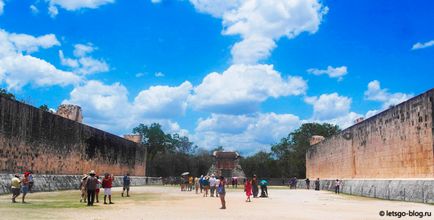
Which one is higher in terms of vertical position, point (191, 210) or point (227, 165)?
point (227, 165)

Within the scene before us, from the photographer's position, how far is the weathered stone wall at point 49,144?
1856 centimetres

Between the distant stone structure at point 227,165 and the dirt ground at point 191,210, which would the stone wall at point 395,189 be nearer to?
the dirt ground at point 191,210

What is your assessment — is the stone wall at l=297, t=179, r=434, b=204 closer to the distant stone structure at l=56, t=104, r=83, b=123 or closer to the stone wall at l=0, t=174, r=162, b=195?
the stone wall at l=0, t=174, r=162, b=195

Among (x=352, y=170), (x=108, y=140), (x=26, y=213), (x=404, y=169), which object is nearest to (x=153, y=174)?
(x=108, y=140)

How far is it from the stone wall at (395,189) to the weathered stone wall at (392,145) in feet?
1.76

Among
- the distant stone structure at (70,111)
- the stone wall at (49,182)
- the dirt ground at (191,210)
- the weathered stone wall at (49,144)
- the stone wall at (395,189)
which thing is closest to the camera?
the dirt ground at (191,210)

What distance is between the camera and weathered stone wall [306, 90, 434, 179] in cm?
1555

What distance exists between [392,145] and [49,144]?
15691mm

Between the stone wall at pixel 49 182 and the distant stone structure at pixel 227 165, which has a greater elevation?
the distant stone structure at pixel 227 165

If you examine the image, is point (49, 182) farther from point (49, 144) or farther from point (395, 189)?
point (395, 189)

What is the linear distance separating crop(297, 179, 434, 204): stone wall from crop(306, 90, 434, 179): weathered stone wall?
54 centimetres

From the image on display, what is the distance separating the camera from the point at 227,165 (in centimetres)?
4691

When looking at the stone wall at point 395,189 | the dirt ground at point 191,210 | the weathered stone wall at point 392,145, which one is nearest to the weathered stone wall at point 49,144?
the dirt ground at point 191,210

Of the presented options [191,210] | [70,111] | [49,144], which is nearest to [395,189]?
[191,210]
